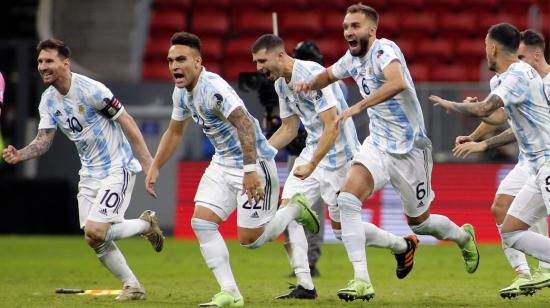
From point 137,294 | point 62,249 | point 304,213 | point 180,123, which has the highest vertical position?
point 180,123

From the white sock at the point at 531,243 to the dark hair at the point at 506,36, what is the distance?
4.97 feet

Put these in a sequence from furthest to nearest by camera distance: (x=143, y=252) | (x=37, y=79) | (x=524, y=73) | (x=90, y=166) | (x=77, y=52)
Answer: (x=77, y=52)
(x=37, y=79)
(x=143, y=252)
(x=90, y=166)
(x=524, y=73)

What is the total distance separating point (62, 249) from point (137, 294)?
762 cm

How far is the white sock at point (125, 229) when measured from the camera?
413 inches

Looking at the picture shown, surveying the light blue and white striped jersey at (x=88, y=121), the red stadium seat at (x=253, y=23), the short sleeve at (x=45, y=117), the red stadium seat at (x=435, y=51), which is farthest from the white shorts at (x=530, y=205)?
the red stadium seat at (x=253, y=23)

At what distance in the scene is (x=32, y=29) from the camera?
24.5 meters

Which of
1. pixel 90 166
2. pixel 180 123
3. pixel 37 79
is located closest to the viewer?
pixel 180 123

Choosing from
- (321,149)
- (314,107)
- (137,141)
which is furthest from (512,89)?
(137,141)

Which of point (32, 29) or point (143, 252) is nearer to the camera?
point (143, 252)

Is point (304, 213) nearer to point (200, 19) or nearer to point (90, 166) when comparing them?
point (90, 166)

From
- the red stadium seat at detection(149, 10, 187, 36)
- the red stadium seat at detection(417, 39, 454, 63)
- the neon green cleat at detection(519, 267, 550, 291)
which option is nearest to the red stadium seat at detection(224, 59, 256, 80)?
the red stadium seat at detection(149, 10, 187, 36)

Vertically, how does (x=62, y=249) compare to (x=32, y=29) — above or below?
below

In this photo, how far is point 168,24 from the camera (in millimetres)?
24156

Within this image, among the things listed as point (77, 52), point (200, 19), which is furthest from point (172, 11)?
point (77, 52)
